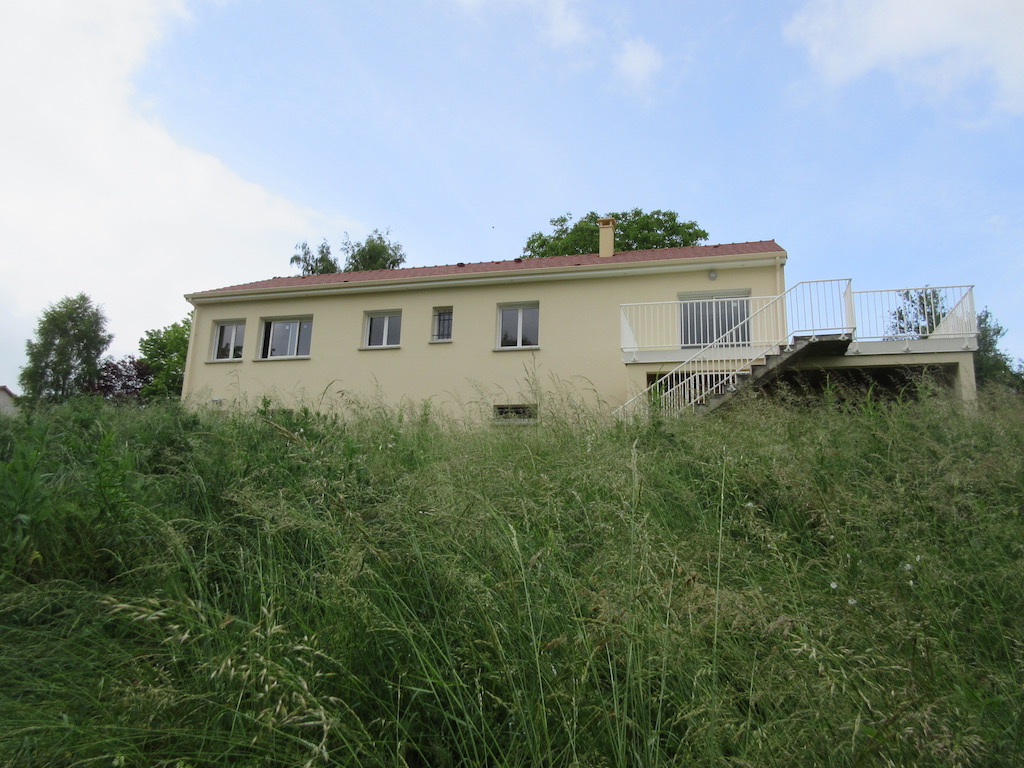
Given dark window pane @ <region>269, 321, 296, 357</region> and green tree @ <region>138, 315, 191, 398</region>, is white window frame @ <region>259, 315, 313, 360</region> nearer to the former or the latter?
dark window pane @ <region>269, 321, 296, 357</region>

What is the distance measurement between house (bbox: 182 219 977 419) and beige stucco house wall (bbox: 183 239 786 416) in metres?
0.04

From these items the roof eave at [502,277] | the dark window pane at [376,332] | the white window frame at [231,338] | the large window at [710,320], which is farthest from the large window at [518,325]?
the white window frame at [231,338]

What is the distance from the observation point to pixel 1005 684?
1907 millimetres

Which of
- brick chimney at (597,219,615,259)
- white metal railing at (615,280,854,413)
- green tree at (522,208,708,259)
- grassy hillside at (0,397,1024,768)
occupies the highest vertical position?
green tree at (522,208,708,259)

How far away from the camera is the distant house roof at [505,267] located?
14938mm

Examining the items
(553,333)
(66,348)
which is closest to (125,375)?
(66,348)

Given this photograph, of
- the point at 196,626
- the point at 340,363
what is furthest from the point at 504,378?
the point at 196,626

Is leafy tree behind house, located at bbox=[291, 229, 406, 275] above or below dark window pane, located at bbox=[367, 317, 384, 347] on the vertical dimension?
above

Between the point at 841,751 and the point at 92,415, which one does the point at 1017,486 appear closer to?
the point at 841,751

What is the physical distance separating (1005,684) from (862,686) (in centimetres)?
49

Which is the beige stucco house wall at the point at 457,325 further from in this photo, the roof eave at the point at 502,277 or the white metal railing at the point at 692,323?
the white metal railing at the point at 692,323

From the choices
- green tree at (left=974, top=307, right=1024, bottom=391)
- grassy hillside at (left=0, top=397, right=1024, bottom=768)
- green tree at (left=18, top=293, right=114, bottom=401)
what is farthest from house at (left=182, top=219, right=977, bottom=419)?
green tree at (left=18, top=293, right=114, bottom=401)

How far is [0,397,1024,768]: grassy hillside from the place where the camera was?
1667 mm

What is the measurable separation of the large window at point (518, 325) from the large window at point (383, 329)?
2995 millimetres
